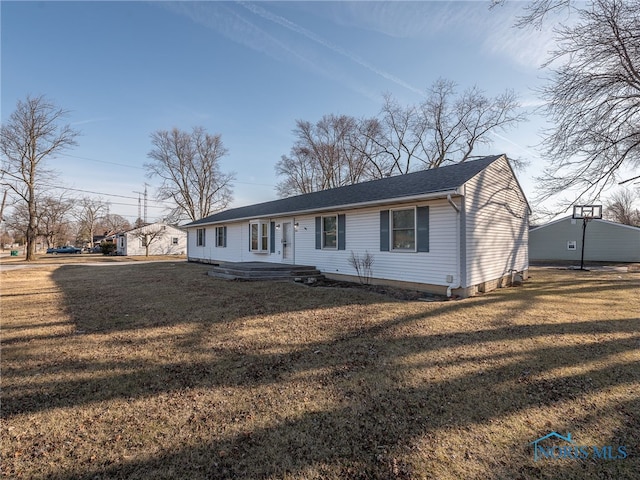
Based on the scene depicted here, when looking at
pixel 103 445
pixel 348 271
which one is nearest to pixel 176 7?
pixel 348 271

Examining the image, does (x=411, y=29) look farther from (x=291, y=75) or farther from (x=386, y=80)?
(x=386, y=80)

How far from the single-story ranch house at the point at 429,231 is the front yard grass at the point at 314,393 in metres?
2.38

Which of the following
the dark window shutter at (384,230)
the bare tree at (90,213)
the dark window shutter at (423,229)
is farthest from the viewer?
the bare tree at (90,213)

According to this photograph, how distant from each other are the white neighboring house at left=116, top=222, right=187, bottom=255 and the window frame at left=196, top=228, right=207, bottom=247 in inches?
710

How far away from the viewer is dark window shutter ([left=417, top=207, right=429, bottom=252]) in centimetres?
880

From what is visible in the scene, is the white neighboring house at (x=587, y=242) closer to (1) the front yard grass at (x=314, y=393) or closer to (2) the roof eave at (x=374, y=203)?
(2) the roof eave at (x=374, y=203)

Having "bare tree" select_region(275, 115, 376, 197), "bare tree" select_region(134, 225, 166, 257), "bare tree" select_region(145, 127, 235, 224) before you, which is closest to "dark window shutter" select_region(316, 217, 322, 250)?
"bare tree" select_region(275, 115, 376, 197)

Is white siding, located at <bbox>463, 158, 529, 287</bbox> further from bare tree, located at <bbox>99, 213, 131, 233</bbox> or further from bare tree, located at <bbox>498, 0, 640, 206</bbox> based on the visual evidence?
bare tree, located at <bbox>99, 213, 131, 233</bbox>

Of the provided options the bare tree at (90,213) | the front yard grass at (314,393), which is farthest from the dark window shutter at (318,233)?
the bare tree at (90,213)

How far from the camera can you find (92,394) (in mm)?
3223

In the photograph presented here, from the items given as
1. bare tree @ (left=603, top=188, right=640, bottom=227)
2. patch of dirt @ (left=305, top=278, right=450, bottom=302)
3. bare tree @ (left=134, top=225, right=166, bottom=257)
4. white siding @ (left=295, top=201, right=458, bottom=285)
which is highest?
bare tree @ (left=603, top=188, right=640, bottom=227)

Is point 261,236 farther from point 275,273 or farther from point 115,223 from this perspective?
point 115,223

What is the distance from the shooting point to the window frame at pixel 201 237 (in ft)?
68.9

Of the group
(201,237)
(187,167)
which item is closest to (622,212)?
(201,237)
